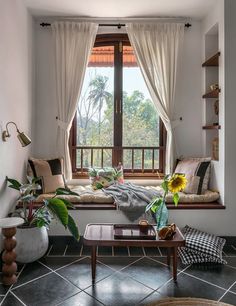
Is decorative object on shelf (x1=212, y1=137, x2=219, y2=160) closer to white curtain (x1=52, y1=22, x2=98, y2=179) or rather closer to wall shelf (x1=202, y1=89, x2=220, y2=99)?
wall shelf (x1=202, y1=89, x2=220, y2=99)

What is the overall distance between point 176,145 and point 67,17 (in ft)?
7.24

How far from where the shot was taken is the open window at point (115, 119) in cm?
383

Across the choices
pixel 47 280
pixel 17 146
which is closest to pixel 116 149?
pixel 17 146

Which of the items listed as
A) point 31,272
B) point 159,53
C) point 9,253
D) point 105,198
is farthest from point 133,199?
point 159,53

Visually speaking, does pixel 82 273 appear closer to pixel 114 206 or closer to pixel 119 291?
pixel 119 291

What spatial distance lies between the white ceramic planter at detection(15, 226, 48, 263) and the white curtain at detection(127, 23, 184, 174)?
1.89 m

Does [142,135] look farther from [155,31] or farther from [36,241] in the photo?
[36,241]

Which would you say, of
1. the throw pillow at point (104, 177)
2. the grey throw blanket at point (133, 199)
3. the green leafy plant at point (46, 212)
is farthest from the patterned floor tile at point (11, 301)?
the throw pillow at point (104, 177)

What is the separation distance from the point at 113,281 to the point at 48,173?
1524 millimetres

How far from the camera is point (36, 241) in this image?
8.21 feet

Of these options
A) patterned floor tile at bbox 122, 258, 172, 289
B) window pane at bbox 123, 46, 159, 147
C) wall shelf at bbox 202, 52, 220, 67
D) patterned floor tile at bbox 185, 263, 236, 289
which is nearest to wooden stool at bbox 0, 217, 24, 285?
patterned floor tile at bbox 122, 258, 172, 289

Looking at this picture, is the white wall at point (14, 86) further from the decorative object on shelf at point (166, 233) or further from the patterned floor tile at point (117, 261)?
the decorative object on shelf at point (166, 233)

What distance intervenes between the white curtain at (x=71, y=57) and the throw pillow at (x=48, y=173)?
0.25m

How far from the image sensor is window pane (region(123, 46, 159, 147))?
384 centimetres
